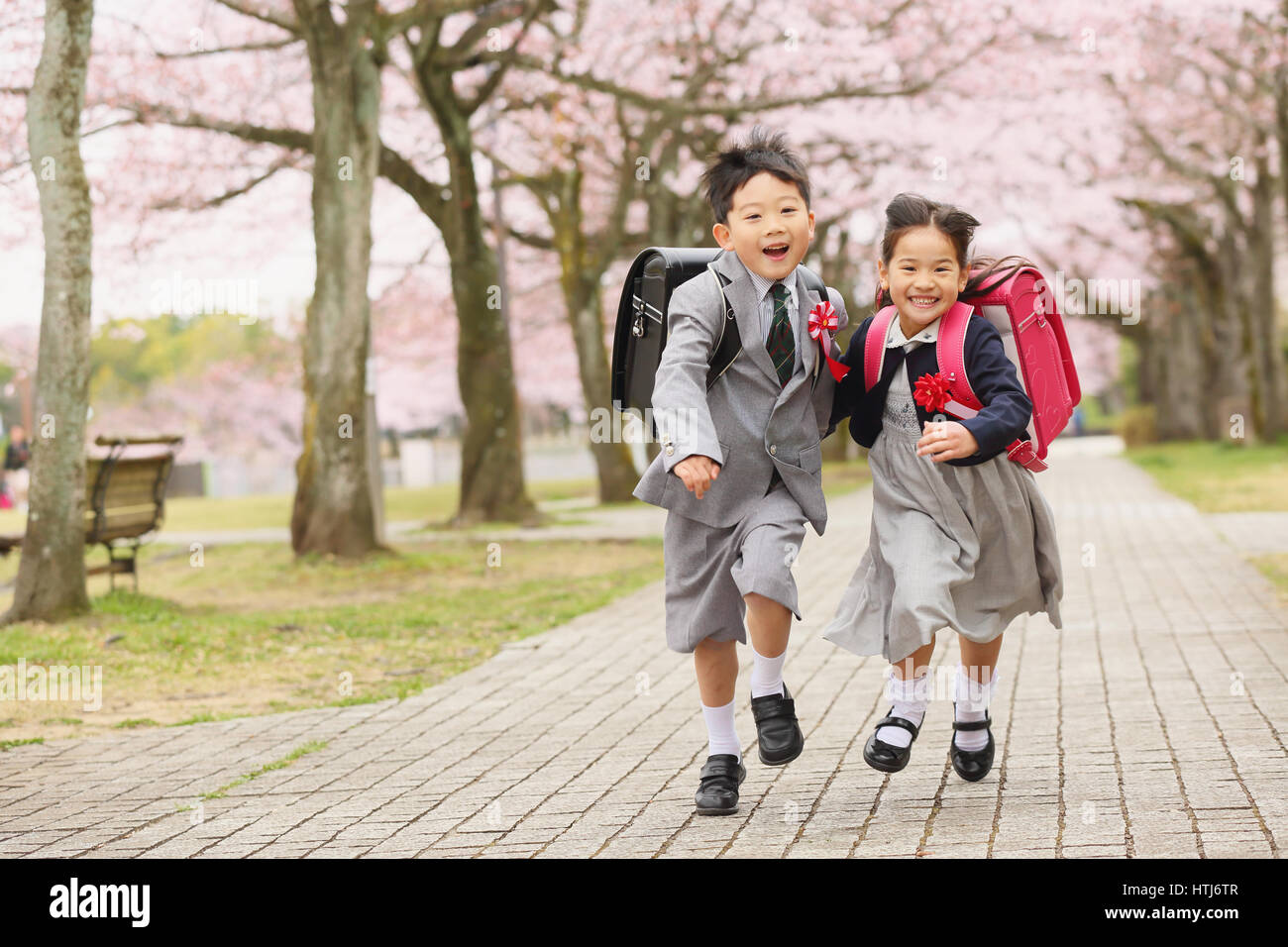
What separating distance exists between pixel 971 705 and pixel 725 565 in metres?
0.86

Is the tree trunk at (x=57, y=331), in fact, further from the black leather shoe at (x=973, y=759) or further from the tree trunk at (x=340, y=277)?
the black leather shoe at (x=973, y=759)

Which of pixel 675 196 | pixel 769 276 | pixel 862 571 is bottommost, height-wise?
pixel 862 571

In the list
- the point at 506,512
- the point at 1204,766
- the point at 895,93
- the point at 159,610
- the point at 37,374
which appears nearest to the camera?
the point at 1204,766

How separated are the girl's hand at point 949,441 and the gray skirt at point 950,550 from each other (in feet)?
0.57

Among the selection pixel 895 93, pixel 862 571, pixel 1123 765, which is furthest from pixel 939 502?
pixel 895 93

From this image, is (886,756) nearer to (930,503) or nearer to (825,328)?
(930,503)

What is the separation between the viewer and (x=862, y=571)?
13.9ft

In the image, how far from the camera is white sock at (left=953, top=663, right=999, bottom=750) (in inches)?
169

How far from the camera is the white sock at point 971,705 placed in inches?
169

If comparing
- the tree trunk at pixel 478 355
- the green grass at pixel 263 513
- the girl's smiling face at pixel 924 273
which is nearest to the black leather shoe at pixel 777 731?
the girl's smiling face at pixel 924 273

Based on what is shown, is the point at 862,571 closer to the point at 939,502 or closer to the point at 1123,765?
the point at 939,502

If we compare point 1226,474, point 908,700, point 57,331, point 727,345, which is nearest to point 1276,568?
point 908,700

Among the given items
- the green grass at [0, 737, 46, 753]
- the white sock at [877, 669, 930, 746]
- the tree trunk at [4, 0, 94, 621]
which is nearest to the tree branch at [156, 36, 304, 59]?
the tree trunk at [4, 0, 94, 621]

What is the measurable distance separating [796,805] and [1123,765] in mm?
1084
